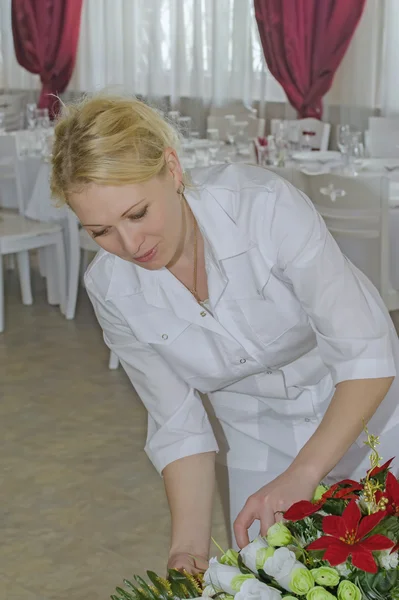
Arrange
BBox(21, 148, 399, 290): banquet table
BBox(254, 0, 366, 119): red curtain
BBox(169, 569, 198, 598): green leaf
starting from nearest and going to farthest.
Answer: BBox(169, 569, 198, 598): green leaf
BBox(21, 148, 399, 290): banquet table
BBox(254, 0, 366, 119): red curtain

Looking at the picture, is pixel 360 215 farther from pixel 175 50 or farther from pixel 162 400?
pixel 175 50

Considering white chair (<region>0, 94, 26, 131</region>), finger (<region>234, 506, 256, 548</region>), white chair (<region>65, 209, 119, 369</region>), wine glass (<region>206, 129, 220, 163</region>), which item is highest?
finger (<region>234, 506, 256, 548</region>)

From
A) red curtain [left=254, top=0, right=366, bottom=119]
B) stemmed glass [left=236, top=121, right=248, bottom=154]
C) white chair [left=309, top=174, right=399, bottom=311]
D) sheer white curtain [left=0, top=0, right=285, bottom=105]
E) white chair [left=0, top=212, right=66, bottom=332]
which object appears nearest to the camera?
white chair [left=309, top=174, right=399, bottom=311]

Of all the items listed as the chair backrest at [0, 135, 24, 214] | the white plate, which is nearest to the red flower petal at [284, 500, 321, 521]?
the white plate

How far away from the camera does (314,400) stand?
1.79 m

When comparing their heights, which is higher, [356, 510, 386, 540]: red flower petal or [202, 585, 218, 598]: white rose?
[356, 510, 386, 540]: red flower petal

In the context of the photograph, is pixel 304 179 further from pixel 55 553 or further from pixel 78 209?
pixel 78 209

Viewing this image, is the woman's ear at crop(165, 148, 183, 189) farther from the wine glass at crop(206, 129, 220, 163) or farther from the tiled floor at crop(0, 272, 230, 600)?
the wine glass at crop(206, 129, 220, 163)

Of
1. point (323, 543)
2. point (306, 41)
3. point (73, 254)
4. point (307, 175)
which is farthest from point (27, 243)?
point (323, 543)

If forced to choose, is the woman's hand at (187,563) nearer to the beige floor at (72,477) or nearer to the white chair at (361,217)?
the beige floor at (72,477)

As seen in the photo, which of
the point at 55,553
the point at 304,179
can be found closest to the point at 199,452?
the point at 55,553

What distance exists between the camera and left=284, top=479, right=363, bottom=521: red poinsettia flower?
1045 mm

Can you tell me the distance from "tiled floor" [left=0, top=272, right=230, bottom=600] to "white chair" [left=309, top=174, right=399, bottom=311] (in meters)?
1.17

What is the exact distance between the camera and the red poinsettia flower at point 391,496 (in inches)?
40.9
